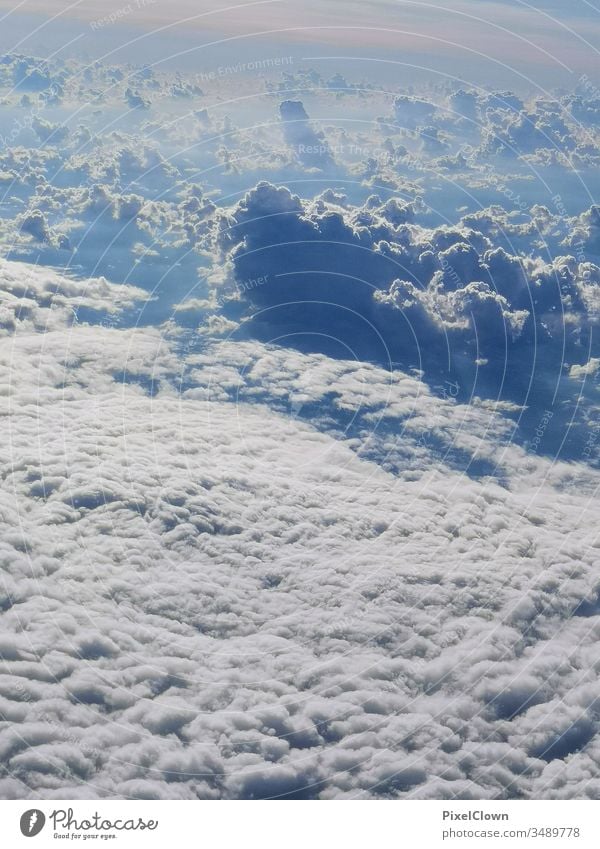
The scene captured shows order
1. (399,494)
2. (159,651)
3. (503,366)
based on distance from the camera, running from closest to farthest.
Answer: (159,651) < (399,494) < (503,366)

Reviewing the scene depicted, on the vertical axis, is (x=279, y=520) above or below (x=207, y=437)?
below

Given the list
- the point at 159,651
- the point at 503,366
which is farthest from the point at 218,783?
the point at 503,366

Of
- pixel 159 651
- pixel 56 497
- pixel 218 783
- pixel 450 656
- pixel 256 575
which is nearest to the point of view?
pixel 218 783

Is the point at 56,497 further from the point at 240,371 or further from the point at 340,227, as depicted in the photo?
the point at 340,227

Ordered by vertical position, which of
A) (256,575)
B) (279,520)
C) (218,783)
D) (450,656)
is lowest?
(218,783)

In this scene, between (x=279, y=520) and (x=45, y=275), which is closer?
(x=279, y=520)

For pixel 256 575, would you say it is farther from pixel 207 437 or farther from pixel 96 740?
pixel 207 437
